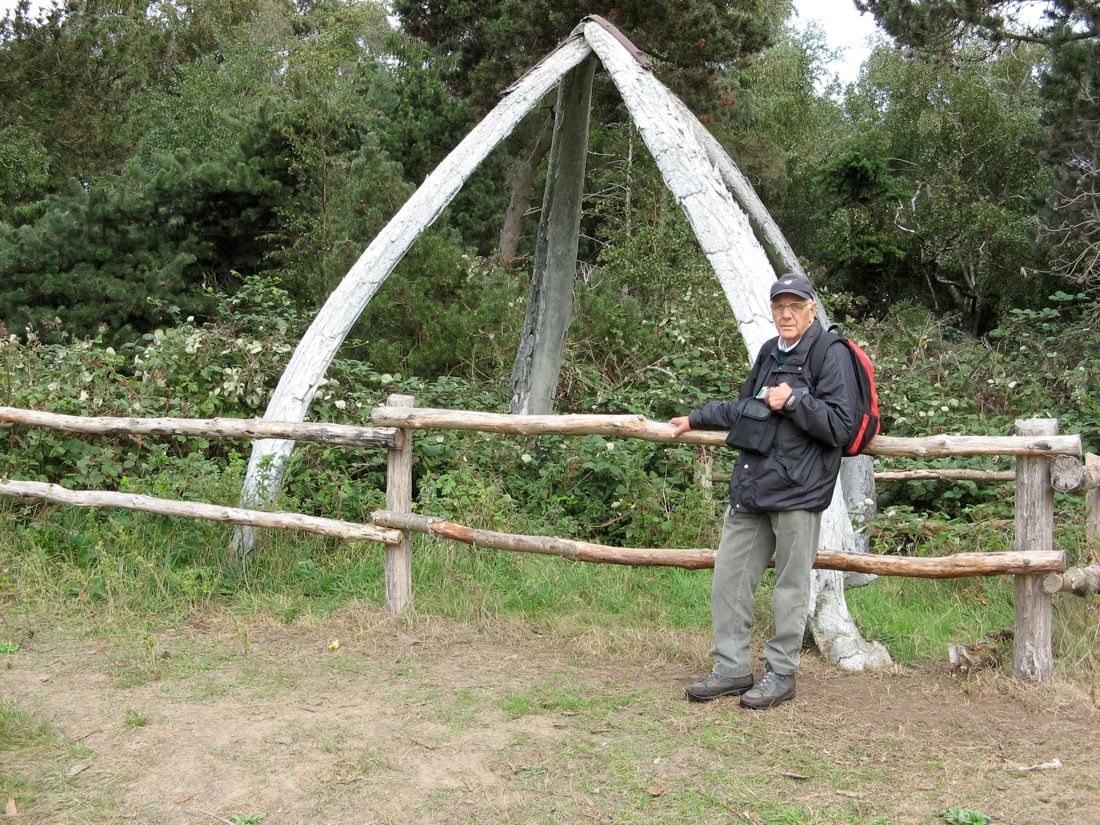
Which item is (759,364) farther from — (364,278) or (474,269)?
(474,269)

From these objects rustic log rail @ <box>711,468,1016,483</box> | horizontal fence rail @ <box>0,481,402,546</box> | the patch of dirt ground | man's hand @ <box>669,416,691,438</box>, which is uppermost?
man's hand @ <box>669,416,691,438</box>

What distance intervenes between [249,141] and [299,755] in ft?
40.5

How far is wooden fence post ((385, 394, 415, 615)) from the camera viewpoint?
506 cm

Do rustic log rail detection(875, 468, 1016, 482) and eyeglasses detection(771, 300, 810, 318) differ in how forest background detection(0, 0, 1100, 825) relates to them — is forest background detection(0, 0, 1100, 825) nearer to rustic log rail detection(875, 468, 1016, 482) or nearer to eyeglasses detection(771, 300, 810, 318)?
rustic log rail detection(875, 468, 1016, 482)

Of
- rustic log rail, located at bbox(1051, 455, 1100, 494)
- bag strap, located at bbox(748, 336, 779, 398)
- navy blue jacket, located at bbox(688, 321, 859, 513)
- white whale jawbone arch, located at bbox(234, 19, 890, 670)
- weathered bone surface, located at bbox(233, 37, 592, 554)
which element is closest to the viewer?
navy blue jacket, located at bbox(688, 321, 859, 513)

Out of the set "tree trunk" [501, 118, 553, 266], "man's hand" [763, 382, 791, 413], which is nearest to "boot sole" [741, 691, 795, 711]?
"man's hand" [763, 382, 791, 413]

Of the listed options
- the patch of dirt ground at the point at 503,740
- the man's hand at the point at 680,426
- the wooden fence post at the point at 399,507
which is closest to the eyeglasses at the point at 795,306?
the man's hand at the point at 680,426

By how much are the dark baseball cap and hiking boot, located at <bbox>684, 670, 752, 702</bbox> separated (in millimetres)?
1547

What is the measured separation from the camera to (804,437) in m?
3.76

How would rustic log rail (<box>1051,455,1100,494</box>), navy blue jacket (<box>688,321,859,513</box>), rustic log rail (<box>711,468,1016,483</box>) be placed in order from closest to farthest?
navy blue jacket (<box>688,321,859,513</box>)
rustic log rail (<box>1051,455,1100,494</box>)
rustic log rail (<box>711,468,1016,483</box>)

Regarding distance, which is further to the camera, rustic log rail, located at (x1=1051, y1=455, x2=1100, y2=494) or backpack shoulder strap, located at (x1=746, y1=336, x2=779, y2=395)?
rustic log rail, located at (x1=1051, y1=455, x2=1100, y2=494)

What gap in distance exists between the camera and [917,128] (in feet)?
69.2

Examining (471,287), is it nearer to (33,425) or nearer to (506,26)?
(33,425)

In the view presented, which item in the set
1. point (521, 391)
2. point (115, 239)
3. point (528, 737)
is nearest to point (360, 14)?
point (115, 239)
